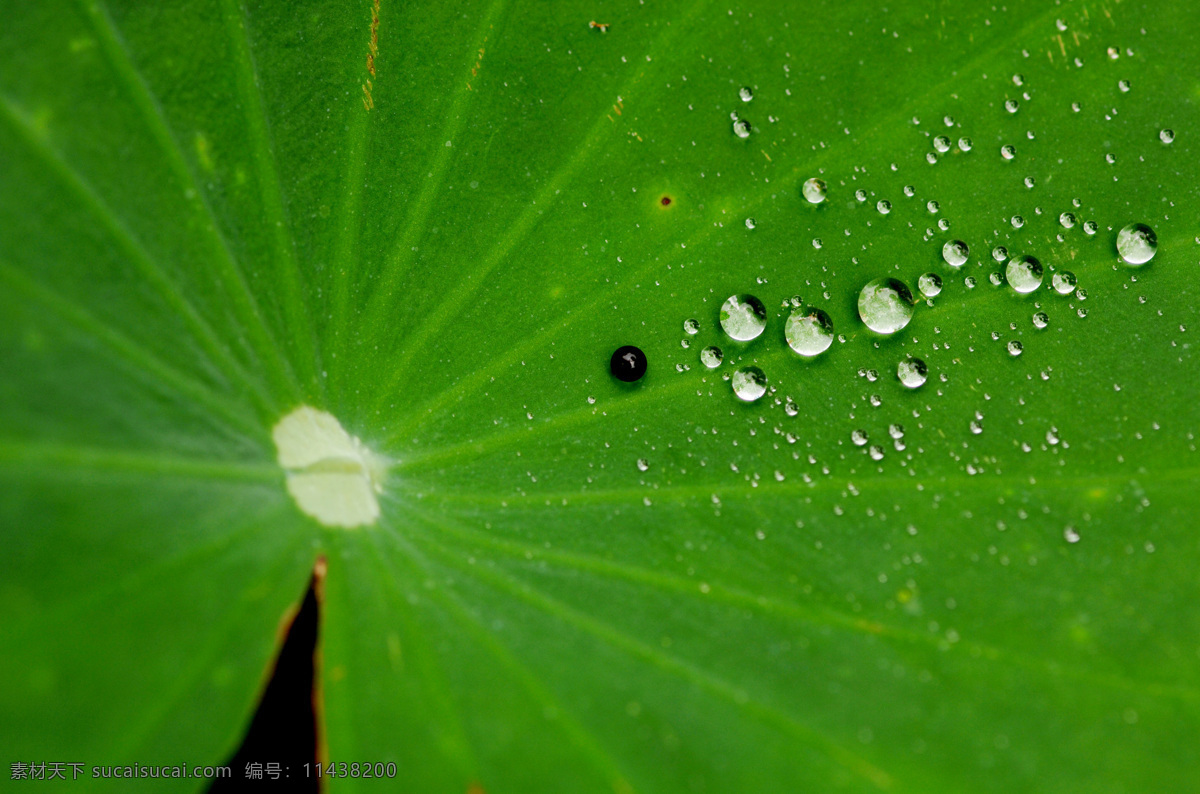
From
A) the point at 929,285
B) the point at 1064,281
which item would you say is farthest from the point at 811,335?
the point at 1064,281

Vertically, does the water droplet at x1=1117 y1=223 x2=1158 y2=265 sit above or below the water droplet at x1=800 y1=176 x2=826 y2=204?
below

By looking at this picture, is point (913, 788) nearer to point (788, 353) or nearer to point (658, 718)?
point (658, 718)

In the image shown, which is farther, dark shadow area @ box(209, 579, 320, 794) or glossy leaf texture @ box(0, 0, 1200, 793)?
dark shadow area @ box(209, 579, 320, 794)

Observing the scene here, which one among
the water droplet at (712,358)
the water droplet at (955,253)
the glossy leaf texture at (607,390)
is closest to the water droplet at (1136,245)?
the glossy leaf texture at (607,390)

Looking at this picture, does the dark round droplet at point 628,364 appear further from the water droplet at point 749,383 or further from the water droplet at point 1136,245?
the water droplet at point 1136,245

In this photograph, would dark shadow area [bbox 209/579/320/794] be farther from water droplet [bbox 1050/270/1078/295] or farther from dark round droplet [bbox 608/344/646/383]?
water droplet [bbox 1050/270/1078/295]

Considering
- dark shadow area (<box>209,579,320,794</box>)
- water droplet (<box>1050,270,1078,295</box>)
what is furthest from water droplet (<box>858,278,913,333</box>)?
dark shadow area (<box>209,579,320,794</box>)

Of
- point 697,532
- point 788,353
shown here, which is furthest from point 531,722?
point 788,353
